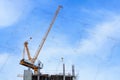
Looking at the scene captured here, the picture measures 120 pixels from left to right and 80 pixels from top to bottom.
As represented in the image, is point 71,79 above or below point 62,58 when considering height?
Answer: below

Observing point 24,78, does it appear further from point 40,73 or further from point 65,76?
point 65,76

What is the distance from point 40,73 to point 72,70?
25.5 meters

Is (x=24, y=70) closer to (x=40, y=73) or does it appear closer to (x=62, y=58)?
(x=40, y=73)

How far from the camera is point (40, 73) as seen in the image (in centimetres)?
19712

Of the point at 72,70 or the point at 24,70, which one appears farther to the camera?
the point at 24,70

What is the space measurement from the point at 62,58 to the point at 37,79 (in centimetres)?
2319

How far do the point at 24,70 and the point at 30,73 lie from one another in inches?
187

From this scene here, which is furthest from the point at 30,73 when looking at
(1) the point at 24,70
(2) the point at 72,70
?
(2) the point at 72,70

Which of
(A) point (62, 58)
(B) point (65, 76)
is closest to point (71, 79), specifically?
(B) point (65, 76)

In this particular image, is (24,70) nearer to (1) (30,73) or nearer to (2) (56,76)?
(1) (30,73)

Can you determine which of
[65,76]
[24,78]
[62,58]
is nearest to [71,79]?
[65,76]

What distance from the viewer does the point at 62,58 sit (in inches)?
7224

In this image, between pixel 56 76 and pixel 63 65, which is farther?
pixel 56 76

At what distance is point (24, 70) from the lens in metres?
194
